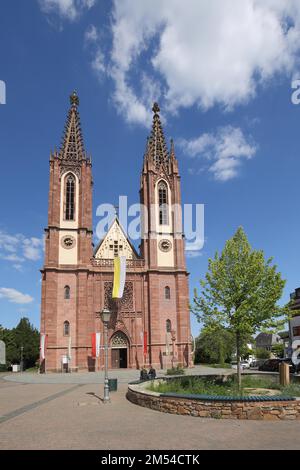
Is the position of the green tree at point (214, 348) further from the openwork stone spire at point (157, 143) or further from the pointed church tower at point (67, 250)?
the openwork stone spire at point (157, 143)

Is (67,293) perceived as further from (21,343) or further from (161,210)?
(21,343)

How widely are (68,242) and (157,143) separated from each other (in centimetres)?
1976

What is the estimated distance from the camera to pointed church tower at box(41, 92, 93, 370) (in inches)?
1703

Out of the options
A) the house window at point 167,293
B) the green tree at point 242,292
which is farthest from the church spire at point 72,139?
the green tree at point 242,292

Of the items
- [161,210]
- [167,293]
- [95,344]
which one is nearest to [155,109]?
[161,210]

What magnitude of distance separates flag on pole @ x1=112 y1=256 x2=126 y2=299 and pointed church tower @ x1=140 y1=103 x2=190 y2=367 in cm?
438

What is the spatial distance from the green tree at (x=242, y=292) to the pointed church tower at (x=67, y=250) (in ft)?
90.8

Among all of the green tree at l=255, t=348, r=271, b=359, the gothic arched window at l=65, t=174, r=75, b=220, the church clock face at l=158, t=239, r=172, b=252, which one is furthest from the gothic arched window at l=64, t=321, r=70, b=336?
the green tree at l=255, t=348, r=271, b=359

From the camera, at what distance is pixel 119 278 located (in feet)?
143

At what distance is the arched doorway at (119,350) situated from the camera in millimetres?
45812

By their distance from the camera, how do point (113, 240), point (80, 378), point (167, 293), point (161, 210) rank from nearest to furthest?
point (80, 378)
point (167, 293)
point (161, 210)
point (113, 240)

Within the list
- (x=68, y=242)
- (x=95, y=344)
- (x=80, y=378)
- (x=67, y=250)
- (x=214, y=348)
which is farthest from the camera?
(x=214, y=348)
